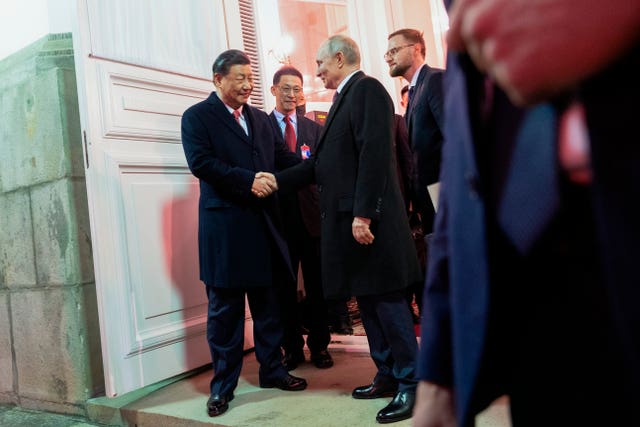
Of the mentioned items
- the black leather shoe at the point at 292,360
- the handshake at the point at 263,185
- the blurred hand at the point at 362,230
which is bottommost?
the black leather shoe at the point at 292,360

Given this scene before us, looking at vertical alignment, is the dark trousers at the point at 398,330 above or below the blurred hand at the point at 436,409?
below

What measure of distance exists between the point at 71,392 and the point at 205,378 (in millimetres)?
704

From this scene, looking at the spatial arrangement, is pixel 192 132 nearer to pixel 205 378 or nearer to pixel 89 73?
pixel 89 73

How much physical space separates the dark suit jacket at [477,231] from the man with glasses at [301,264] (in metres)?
2.27

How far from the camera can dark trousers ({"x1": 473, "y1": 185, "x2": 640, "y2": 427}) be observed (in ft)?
1.50

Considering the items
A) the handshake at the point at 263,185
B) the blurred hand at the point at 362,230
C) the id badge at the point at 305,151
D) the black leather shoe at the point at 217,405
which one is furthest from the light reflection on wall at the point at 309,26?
the black leather shoe at the point at 217,405

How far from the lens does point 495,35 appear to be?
17.1 inches

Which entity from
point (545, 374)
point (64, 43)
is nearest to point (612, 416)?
point (545, 374)

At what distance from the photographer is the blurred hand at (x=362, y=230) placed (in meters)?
2.07

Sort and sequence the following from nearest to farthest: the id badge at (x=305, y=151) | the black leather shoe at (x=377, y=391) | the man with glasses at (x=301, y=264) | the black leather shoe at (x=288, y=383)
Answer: the black leather shoe at (x=377, y=391) < the black leather shoe at (x=288, y=383) < the man with glasses at (x=301, y=264) < the id badge at (x=305, y=151)

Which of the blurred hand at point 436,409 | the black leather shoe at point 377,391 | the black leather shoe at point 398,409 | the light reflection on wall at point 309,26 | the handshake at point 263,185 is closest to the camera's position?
the blurred hand at point 436,409

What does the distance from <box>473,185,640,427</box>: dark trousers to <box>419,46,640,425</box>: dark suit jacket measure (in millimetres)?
18

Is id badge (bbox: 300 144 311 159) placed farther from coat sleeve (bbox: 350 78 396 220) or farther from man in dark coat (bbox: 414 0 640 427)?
man in dark coat (bbox: 414 0 640 427)

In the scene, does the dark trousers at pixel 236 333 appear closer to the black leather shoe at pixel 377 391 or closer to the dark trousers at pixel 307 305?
the dark trousers at pixel 307 305
